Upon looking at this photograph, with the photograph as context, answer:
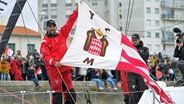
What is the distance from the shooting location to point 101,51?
717 cm

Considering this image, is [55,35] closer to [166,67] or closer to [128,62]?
[128,62]

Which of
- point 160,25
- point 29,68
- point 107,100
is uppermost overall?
point 160,25

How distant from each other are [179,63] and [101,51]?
6.64 feet

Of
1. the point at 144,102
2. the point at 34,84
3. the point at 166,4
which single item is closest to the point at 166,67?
the point at 34,84

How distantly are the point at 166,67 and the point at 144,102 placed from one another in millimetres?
13017

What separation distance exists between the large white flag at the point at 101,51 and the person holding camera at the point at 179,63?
1414 millimetres

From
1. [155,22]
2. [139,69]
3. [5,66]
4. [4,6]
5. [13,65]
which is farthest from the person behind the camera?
[155,22]

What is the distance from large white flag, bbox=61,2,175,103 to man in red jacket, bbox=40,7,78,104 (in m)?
0.55

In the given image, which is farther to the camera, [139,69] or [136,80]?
[136,80]

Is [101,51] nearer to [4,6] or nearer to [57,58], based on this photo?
[57,58]

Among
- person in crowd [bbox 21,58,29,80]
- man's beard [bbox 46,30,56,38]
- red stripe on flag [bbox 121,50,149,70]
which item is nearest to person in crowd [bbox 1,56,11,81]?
person in crowd [bbox 21,58,29,80]

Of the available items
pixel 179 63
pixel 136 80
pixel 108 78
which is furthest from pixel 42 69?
pixel 179 63

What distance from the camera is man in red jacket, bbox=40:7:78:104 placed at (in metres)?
7.71

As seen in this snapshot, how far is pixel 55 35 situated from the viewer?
7.86 m
